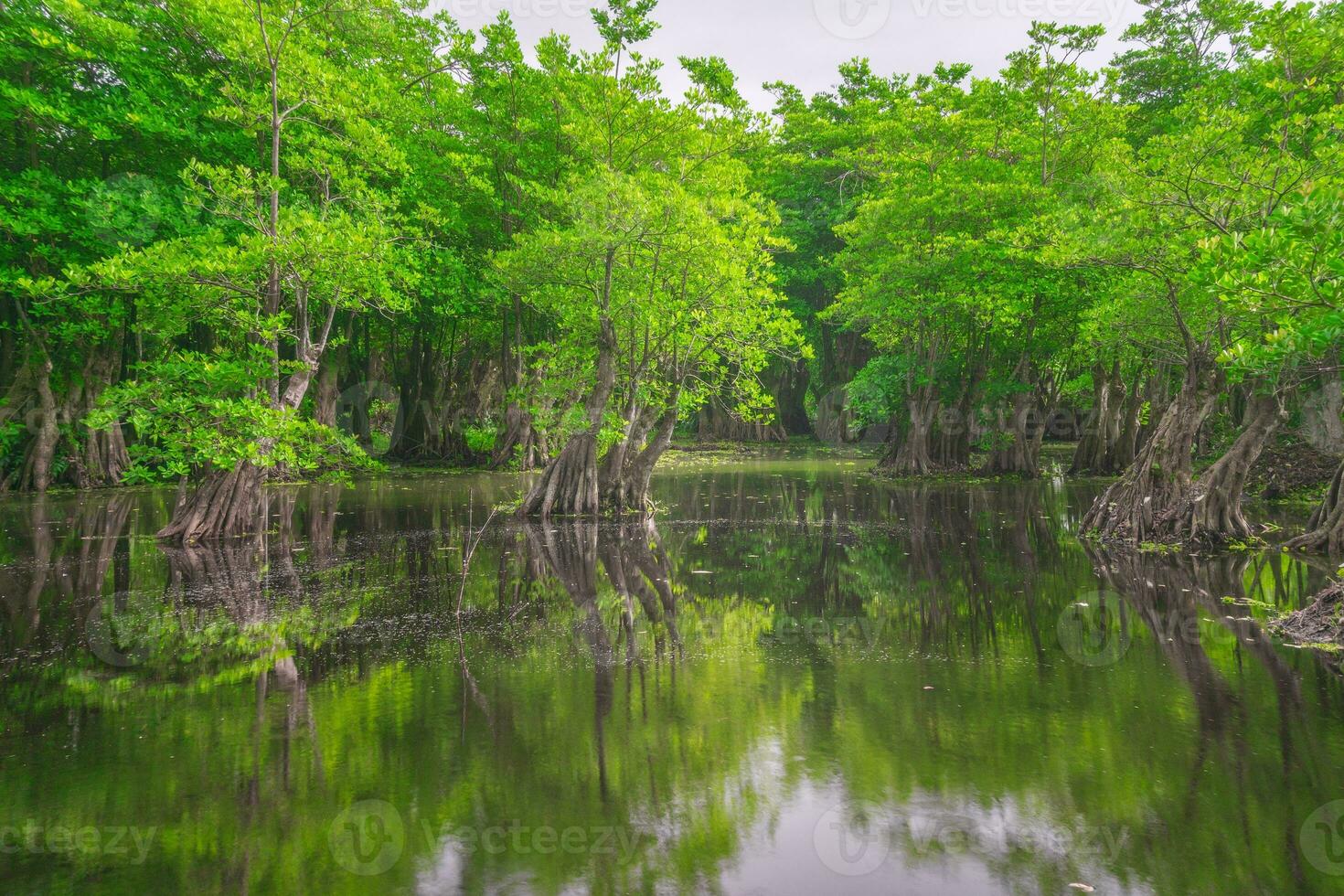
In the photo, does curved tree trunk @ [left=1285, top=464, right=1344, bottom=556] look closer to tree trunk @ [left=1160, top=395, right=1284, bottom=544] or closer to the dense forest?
the dense forest

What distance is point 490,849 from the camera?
3551mm

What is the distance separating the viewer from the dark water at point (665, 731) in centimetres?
347

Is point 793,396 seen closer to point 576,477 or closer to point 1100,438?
point 1100,438

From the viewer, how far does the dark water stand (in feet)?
11.4

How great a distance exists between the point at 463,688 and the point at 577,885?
251 centimetres

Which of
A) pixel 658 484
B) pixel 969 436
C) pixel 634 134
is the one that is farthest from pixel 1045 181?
pixel 658 484

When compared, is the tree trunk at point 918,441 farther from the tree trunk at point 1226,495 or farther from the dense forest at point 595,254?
the tree trunk at point 1226,495

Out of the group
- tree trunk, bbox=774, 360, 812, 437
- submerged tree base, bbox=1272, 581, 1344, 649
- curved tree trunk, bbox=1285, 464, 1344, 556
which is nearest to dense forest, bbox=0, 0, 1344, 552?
curved tree trunk, bbox=1285, 464, 1344, 556

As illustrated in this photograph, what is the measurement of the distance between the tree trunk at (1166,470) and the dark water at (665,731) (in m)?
1.83

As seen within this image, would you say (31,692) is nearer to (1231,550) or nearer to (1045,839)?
(1045,839)

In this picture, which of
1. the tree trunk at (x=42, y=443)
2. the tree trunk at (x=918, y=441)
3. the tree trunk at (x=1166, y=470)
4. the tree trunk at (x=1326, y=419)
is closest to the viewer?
the tree trunk at (x=1166, y=470)

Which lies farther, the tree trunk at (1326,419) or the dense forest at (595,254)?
the tree trunk at (1326,419)

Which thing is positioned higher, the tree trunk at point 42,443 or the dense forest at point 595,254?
the dense forest at point 595,254

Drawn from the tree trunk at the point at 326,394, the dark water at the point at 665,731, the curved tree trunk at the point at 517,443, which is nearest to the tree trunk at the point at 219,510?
the dark water at the point at 665,731
